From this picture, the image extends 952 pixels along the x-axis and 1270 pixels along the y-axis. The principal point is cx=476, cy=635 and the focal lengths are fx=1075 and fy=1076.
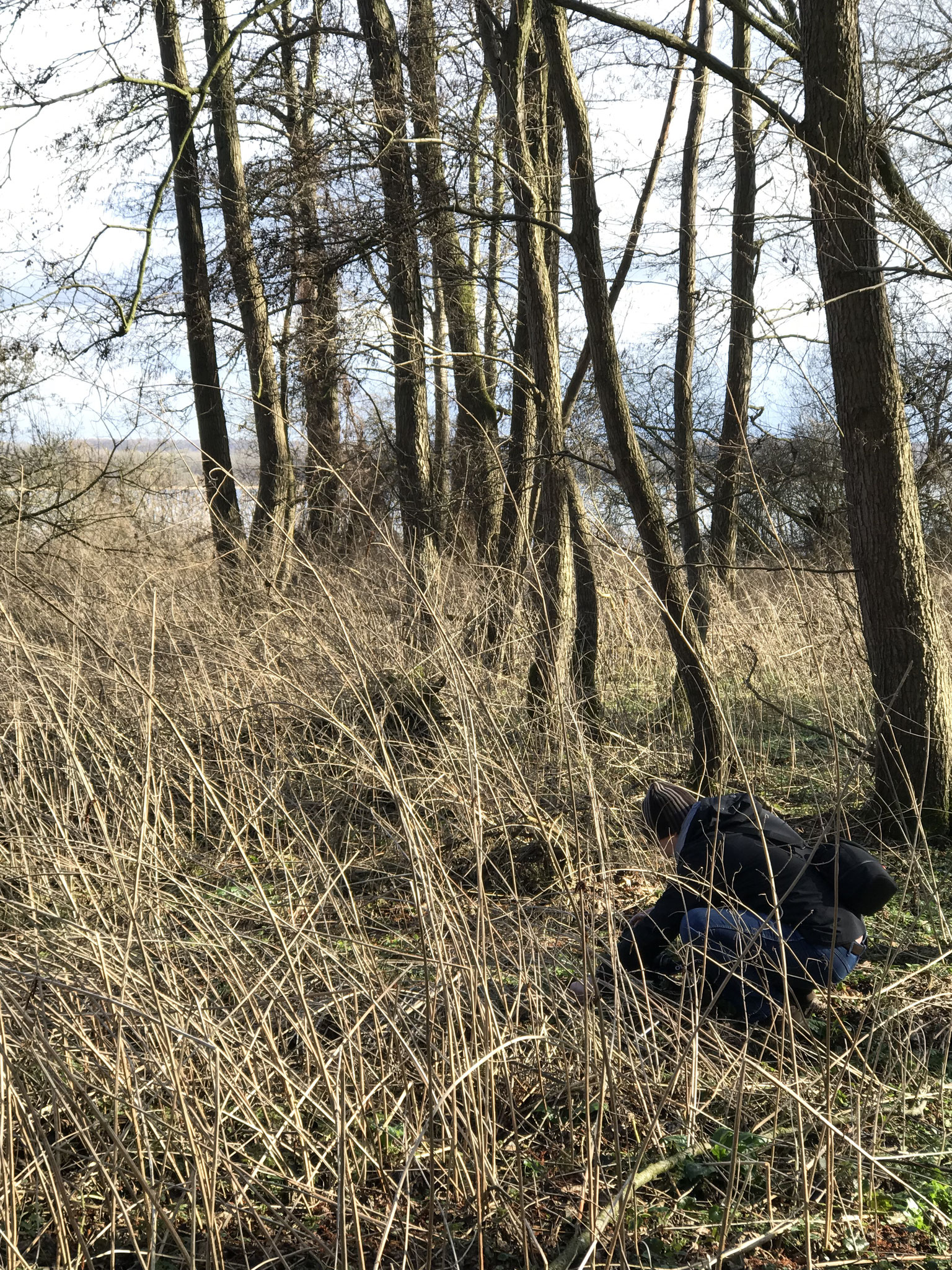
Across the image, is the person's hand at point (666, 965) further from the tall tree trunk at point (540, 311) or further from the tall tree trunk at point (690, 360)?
the tall tree trunk at point (690, 360)

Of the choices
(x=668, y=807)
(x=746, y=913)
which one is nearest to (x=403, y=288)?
(x=668, y=807)

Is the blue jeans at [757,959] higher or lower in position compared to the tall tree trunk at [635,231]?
lower

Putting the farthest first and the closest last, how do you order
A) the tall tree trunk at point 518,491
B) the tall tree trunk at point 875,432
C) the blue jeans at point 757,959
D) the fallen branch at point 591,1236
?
the tall tree trunk at point 518,491 → the tall tree trunk at point 875,432 → the blue jeans at point 757,959 → the fallen branch at point 591,1236

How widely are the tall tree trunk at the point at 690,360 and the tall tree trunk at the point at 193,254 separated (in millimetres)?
3951

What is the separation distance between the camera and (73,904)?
7.29 feet

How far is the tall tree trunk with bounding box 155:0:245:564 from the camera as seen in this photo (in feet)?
32.6

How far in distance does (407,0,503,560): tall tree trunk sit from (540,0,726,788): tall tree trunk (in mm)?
826

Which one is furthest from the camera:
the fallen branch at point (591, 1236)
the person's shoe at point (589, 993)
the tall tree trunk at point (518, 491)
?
the tall tree trunk at point (518, 491)

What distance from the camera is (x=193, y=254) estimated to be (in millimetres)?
10477

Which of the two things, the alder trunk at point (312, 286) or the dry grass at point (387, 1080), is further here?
the alder trunk at point (312, 286)

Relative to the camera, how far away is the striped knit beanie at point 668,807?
12.4 feet

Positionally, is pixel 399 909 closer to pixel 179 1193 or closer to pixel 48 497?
pixel 179 1193

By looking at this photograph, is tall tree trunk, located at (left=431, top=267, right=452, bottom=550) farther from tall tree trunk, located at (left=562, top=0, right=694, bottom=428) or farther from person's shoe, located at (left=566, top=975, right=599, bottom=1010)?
person's shoe, located at (left=566, top=975, right=599, bottom=1010)

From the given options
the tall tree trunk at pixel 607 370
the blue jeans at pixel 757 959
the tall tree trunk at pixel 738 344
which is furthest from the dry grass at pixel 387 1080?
A: the tall tree trunk at pixel 738 344
